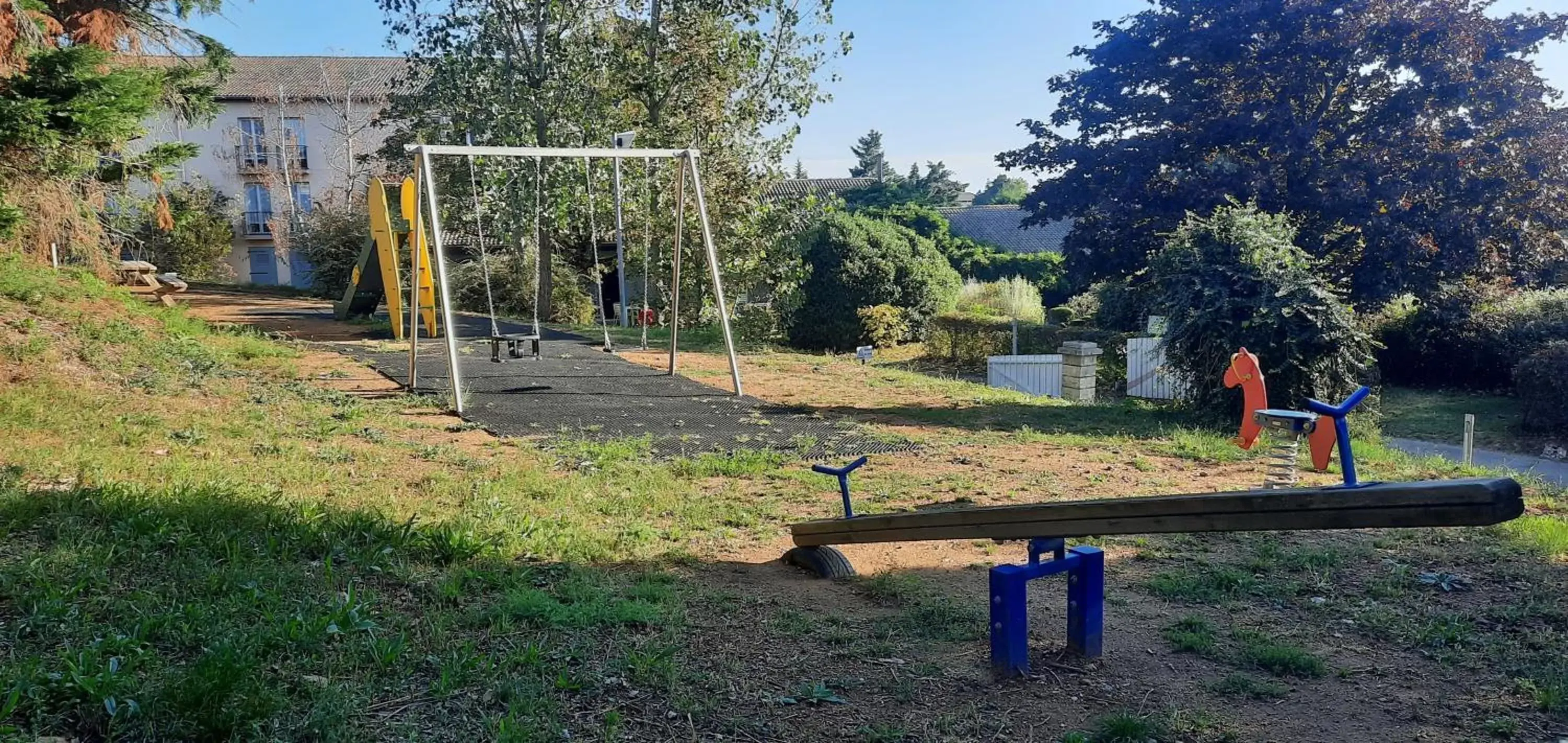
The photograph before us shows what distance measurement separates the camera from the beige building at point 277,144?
33.8 m

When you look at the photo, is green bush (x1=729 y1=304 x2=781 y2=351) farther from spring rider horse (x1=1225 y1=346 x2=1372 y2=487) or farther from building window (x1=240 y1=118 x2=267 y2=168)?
building window (x1=240 y1=118 x2=267 y2=168)

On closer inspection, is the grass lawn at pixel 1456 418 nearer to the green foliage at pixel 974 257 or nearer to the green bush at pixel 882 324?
the green bush at pixel 882 324

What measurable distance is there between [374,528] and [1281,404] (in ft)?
26.7

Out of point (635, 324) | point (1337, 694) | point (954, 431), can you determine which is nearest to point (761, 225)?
point (635, 324)

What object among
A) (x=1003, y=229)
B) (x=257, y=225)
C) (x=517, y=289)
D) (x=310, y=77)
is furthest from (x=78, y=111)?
(x=1003, y=229)

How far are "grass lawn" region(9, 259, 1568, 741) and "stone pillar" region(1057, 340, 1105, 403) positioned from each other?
19.4ft

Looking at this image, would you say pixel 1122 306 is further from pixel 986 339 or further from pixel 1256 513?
pixel 1256 513

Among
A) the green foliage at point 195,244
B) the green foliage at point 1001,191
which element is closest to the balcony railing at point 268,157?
the green foliage at point 195,244

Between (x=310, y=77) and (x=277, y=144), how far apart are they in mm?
5568

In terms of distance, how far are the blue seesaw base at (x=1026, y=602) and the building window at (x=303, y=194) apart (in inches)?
1307

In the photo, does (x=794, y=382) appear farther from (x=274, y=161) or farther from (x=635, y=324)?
(x=274, y=161)

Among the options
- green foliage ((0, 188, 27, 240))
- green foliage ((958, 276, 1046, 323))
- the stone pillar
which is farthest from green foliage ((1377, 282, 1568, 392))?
green foliage ((0, 188, 27, 240))

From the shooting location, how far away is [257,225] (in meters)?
38.6

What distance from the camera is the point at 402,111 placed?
63.2 ft
